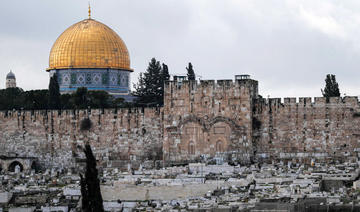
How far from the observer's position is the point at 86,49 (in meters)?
70.8

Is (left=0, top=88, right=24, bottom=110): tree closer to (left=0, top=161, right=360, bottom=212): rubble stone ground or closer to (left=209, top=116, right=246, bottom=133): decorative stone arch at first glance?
(left=0, top=161, right=360, bottom=212): rubble stone ground

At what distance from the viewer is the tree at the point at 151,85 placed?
63469 millimetres

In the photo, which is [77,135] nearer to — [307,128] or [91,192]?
[307,128]

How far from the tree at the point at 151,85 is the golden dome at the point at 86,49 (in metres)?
5.94

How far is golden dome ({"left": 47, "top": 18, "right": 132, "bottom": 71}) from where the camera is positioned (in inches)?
2788

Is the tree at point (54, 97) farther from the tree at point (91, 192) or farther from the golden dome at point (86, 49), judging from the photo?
the tree at point (91, 192)

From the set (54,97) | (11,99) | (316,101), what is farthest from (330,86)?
(11,99)

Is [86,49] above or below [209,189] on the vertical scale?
above

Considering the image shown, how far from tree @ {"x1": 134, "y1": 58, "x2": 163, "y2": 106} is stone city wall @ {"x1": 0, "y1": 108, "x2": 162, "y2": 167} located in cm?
1002

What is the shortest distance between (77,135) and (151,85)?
1270cm

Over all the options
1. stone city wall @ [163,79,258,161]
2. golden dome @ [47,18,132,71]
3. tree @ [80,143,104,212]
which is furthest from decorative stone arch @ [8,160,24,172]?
tree @ [80,143,104,212]

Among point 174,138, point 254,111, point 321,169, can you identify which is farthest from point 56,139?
point 321,169

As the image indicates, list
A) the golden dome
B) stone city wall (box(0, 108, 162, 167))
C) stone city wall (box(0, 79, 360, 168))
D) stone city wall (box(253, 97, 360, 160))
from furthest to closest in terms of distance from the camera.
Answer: the golden dome, stone city wall (box(0, 108, 162, 167)), stone city wall (box(0, 79, 360, 168)), stone city wall (box(253, 97, 360, 160))

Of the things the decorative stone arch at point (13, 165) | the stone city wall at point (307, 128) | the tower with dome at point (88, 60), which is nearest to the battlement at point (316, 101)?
the stone city wall at point (307, 128)
